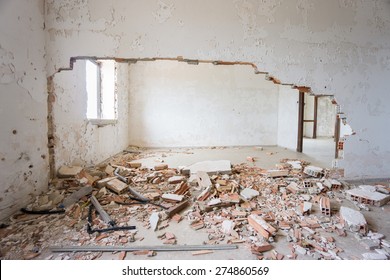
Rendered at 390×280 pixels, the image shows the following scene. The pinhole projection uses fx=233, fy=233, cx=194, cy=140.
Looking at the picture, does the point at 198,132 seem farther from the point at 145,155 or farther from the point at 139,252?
the point at 139,252

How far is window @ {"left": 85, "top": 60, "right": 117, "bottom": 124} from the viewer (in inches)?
238

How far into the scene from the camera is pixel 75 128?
4320 mm

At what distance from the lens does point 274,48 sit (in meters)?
3.75

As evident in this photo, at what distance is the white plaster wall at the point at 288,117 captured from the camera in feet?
26.5

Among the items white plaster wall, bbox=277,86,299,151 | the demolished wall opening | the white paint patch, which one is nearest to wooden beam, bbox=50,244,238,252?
the white paint patch

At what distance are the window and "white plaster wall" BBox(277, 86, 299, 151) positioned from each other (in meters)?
5.95

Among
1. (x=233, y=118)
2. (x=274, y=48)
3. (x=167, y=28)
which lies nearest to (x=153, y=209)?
(x=167, y=28)

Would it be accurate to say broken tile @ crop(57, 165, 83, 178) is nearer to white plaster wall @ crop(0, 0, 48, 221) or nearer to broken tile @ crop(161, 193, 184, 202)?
white plaster wall @ crop(0, 0, 48, 221)

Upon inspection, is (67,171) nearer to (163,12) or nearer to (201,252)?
(201,252)

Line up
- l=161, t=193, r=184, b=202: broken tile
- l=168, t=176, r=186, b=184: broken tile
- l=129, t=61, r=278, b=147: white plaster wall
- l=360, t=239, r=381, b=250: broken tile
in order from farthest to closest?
l=129, t=61, r=278, b=147: white plaster wall < l=168, t=176, r=186, b=184: broken tile < l=161, t=193, r=184, b=202: broken tile < l=360, t=239, r=381, b=250: broken tile

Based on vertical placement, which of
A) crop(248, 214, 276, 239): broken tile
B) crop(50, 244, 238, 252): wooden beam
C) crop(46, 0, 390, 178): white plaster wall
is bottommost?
crop(50, 244, 238, 252): wooden beam

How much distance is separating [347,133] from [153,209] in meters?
3.65

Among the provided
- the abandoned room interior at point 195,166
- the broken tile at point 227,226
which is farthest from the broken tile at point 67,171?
the broken tile at point 227,226

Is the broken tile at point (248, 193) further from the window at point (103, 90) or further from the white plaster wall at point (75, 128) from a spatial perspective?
the window at point (103, 90)
